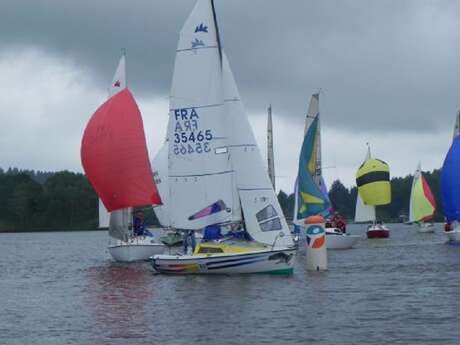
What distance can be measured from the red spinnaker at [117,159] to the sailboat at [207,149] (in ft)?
23.7

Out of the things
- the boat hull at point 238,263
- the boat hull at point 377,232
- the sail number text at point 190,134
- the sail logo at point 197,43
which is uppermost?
the sail logo at point 197,43

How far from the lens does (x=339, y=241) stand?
57.4 metres

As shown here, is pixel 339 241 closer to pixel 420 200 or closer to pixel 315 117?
pixel 315 117

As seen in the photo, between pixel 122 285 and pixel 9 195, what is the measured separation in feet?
382

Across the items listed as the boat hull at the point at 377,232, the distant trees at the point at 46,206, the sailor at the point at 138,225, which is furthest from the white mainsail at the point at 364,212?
the distant trees at the point at 46,206

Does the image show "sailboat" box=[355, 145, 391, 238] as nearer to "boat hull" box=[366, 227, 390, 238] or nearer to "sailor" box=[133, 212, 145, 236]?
"boat hull" box=[366, 227, 390, 238]

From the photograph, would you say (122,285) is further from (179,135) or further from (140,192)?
(140,192)

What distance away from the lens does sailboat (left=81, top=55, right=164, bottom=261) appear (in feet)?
142

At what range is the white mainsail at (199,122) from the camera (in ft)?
119

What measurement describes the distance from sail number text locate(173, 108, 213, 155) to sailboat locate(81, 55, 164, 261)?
751 cm

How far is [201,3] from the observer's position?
36.5 meters

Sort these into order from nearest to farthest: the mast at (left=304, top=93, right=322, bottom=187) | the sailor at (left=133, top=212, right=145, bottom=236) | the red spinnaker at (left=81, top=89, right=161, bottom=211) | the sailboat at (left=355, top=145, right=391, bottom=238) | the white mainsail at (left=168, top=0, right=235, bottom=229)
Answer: the white mainsail at (left=168, top=0, right=235, bottom=229)
the red spinnaker at (left=81, top=89, right=161, bottom=211)
the sailor at (left=133, top=212, right=145, bottom=236)
the mast at (left=304, top=93, right=322, bottom=187)
the sailboat at (left=355, top=145, right=391, bottom=238)

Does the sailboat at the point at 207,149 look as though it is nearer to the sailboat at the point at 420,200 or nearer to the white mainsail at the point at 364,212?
the white mainsail at the point at 364,212

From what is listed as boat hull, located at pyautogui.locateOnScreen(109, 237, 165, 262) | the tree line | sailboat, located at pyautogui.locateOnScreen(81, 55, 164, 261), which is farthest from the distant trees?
sailboat, located at pyautogui.locateOnScreen(81, 55, 164, 261)
